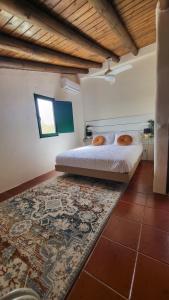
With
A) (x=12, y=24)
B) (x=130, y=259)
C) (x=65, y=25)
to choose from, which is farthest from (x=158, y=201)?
(x=12, y=24)

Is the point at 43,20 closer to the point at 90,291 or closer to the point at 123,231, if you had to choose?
the point at 123,231

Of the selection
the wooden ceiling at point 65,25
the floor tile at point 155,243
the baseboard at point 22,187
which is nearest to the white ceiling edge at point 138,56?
the wooden ceiling at point 65,25

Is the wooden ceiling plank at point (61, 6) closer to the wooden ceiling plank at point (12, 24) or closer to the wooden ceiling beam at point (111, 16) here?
the wooden ceiling beam at point (111, 16)

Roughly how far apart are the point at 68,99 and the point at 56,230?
4.08 metres

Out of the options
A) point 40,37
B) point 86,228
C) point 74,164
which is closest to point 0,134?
point 74,164

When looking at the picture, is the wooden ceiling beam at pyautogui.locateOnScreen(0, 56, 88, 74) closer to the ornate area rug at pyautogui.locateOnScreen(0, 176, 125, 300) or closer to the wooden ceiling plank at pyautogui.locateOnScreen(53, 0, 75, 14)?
the wooden ceiling plank at pyautogui.locateOnScreen(53, 0, 75, 14)

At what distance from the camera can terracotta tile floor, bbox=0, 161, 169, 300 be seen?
1.01 meters

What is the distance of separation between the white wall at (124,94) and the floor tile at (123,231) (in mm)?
3445

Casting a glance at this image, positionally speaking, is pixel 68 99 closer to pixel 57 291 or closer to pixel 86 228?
pixel 86 228

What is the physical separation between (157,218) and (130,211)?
0.33 meters

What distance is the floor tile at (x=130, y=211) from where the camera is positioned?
5.90 feet

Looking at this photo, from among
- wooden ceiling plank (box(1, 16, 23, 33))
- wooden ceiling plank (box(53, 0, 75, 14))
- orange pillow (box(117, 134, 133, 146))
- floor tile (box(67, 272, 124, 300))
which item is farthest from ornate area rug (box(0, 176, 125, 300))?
wooden ceiling plank (box(53, 0, 75, 14))

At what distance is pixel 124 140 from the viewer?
3.85 meters

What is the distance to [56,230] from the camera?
165 centimetres
